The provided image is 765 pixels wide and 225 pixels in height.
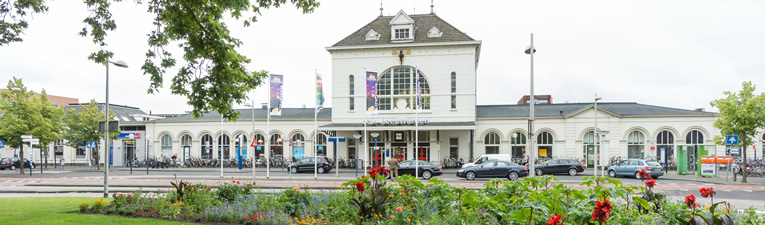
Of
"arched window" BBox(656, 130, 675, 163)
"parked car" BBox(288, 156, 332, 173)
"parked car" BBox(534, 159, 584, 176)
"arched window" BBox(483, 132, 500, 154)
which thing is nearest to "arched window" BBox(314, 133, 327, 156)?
"parked car" BBox(288, 156, 332, 173)

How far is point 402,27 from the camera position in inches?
1511

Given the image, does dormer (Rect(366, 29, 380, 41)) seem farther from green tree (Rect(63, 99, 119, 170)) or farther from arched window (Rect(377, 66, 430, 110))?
green tree (Rect(63, 99, 119, 170))

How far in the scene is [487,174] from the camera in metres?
25.0

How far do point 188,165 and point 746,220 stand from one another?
42188 mm

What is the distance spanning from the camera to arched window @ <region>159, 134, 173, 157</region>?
145 ft

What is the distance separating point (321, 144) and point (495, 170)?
2016 centimetres

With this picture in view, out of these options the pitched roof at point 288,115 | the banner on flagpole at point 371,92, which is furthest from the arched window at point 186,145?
the banner on flagpole at point 371,92

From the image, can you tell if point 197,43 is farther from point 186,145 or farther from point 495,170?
point 186,145

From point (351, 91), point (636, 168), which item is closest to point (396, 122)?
point (351, 91)

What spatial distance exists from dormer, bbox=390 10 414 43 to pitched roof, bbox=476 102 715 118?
953 cm

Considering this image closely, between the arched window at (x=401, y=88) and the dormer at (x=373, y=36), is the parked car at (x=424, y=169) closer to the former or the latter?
the arched window at (x=401, y=88)

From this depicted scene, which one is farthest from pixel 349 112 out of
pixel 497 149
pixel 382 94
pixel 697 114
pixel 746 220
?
pixel 746 220

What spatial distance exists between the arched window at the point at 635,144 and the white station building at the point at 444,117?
0.07m

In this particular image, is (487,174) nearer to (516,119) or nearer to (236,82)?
(516,119)
